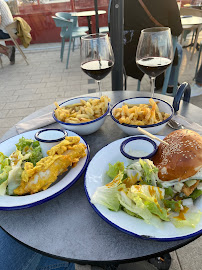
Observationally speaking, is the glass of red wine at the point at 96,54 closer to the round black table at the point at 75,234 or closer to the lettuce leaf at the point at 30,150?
the lettuce leaf at the point at 30,150

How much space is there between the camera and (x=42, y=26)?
7.82 m

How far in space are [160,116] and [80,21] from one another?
782cm

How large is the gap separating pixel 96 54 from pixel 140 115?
1.41ft

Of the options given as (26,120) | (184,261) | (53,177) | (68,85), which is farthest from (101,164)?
(68,85)

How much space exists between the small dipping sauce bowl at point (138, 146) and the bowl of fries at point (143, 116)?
0.57 feet

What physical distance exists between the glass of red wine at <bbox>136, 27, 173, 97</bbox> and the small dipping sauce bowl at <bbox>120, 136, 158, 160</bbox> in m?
0.51

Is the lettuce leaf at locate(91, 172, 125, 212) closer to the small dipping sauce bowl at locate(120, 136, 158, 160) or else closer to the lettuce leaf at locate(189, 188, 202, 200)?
the small dipping sauce bowl at locate(120, 136, 158, 160)

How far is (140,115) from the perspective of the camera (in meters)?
1.14

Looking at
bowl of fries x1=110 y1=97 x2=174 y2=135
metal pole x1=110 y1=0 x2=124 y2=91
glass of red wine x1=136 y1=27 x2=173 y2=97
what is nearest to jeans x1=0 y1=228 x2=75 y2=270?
bowl of fries x1=110 y1=97 x2=174 y2=135

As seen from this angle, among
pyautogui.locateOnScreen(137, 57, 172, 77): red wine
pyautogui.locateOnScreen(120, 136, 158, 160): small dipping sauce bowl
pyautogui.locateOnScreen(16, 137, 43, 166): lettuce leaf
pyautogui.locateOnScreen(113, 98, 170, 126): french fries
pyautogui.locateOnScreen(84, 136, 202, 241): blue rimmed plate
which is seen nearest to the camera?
pyautogui.locateOnScreen(84, 136, 202, 241): blue rimmed plate

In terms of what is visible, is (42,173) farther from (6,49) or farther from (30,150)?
(6,49)

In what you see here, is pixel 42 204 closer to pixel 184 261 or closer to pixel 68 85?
pixel 184 261

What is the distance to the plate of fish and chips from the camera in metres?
0.82

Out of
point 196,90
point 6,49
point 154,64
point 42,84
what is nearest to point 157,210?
point 154,64
